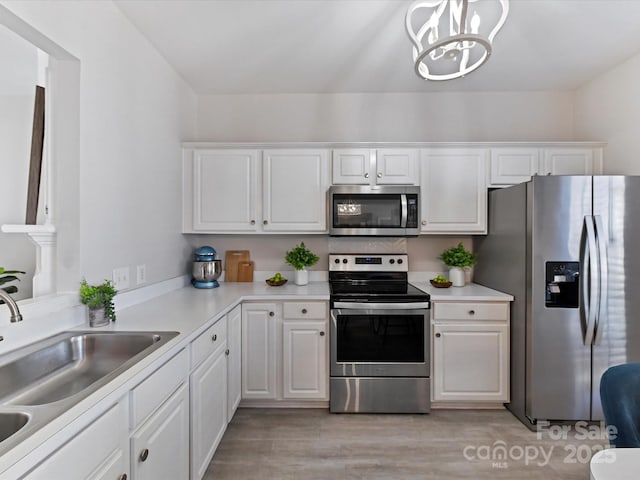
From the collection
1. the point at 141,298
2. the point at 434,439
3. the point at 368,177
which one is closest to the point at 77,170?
the point at 141,298

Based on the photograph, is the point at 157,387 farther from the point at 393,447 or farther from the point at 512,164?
the point at 512,164

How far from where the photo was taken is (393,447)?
86.2 inches

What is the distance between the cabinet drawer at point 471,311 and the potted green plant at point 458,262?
42cm

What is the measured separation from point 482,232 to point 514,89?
4.50 feet

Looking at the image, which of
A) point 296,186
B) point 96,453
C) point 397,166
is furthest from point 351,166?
point 96,453

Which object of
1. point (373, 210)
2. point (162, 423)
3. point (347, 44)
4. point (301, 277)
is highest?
point (347, 44)

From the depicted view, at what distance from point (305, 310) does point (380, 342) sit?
591mm

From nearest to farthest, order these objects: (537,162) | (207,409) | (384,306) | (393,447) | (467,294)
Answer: (207,409)
(393,447)
(384,306)
(467,294)
(537,162)

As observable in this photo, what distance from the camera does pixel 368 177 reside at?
293cm

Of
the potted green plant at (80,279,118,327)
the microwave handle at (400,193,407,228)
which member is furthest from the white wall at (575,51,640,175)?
the potted green plant at (80,279,118,327)

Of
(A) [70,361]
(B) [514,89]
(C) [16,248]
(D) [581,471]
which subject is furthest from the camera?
(B) [514,89]

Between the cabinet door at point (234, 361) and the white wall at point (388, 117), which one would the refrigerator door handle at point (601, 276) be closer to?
the white wall at point (388, 117)

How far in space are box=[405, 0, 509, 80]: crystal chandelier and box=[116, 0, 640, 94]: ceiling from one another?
0.12m

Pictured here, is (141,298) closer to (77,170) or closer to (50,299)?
(50,299)
